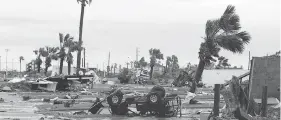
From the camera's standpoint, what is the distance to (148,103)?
20.1m

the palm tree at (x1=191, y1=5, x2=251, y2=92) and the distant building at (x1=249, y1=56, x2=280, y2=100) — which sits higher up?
the palm tree at (x1=191, y1=5, x2=251, y2=92)

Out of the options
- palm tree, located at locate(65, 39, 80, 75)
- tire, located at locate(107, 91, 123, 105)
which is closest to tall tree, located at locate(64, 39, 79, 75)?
palm tree, located at locate(65, 39, 80, 75)

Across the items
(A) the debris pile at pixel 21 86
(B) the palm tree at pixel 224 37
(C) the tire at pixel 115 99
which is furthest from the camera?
(A) the debris pile at pixel 21 86

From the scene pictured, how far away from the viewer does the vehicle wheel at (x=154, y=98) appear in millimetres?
19766

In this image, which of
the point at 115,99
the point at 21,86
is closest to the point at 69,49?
the point at 21,86

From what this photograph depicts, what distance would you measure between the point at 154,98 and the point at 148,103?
387mm

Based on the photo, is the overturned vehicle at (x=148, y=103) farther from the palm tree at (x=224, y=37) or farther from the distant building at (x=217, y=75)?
the distant building at (x=217, y=75)

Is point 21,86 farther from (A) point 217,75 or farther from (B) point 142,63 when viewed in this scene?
(B) point 142,63

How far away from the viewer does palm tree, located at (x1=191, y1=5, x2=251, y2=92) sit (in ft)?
82.2

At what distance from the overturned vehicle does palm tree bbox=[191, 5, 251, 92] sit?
576cm

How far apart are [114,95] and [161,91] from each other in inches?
80.2

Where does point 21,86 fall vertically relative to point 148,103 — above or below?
below

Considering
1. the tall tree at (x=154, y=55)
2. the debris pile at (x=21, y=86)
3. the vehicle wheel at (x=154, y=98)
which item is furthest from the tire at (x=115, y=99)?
the tall tree at (x=154, y=55)

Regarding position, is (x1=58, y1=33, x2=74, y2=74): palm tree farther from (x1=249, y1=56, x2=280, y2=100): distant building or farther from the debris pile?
(x1=249, y1=56, x2=280, y2=100): distant building
